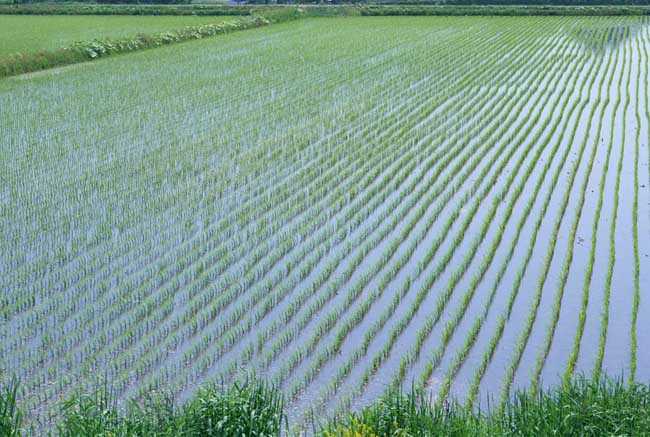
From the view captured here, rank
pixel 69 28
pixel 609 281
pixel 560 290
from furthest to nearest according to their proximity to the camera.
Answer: pixel 69 28
pixel 609 281
pixel 560 290

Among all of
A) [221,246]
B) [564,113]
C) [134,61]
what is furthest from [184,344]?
[134,61]

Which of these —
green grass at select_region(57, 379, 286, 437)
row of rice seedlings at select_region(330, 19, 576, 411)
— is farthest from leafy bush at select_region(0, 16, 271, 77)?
green grass at select_region(57, 379, 286, 437)

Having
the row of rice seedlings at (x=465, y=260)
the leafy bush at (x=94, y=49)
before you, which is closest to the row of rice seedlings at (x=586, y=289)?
the row of rice seedlings at (x=465, y=260)

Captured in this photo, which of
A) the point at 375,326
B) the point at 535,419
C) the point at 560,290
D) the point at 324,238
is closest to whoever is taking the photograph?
the point at 535,419

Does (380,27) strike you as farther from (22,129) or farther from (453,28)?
(22,129)

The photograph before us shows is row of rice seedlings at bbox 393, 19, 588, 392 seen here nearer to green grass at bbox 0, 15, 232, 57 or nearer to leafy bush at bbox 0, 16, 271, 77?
leafy bush at bbox 0, 16, 271, 77

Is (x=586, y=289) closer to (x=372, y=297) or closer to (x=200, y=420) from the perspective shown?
(x=372, y=297)

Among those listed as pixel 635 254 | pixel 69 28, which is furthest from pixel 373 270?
pixel 69 28
